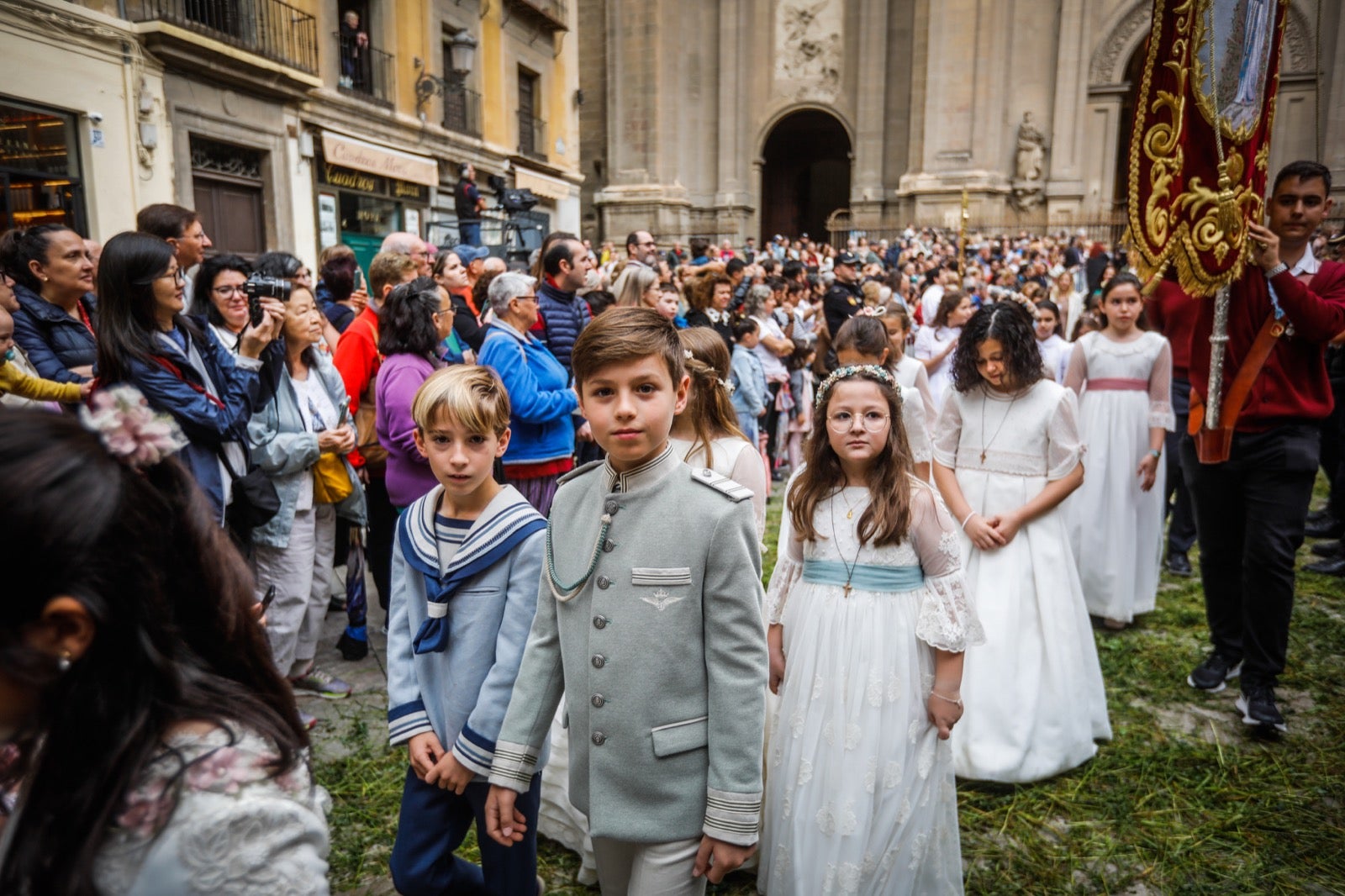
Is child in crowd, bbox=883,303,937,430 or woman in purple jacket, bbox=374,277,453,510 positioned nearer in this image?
woman in purple jacket, bbox=374,277,453,510

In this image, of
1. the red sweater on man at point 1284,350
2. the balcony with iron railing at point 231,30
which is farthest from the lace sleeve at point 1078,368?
the balcony with iron railing at point 231,30

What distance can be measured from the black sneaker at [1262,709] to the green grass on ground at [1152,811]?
0.07m

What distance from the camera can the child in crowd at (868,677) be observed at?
8.56 feet

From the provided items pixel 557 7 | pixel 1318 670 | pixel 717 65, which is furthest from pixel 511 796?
pixel 717 65

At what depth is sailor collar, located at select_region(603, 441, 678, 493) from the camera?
6.72 feet

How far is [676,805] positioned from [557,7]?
2380cm

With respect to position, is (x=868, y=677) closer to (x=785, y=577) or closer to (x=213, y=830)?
(x=785, y=577)

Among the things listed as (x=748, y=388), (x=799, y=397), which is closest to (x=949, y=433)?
(x=748, y=388)

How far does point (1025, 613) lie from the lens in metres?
3.71

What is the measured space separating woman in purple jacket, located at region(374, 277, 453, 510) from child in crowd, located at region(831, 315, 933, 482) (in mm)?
2049

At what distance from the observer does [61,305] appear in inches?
158

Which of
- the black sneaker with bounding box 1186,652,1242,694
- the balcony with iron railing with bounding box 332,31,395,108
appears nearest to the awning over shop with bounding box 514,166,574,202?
the balcony with iron railing with bounding box 332,31,395,108

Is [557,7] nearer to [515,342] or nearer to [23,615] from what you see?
[515,342]

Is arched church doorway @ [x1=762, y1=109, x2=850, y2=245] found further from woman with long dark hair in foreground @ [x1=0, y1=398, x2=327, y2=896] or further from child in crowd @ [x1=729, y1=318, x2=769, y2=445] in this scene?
woman with long dark hair in foreground @ [x1=0, y1=398, x2=327, y2=896]
